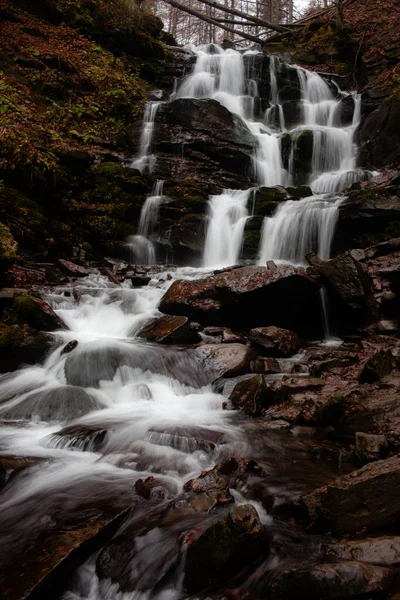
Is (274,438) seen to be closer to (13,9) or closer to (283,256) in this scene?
(283,256)

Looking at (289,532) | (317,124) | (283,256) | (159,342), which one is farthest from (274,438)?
(317,124)

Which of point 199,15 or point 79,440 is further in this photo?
point 199,15

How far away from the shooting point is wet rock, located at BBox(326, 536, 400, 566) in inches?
90.0

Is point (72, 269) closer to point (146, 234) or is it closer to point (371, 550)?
point (146, 234)

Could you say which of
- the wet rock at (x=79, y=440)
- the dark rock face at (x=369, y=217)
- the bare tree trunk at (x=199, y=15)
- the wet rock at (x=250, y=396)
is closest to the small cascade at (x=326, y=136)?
the dark rock face at (x=369, y=217)

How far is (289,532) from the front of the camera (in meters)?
2.81

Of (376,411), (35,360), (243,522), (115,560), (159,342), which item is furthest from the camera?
(159,342)

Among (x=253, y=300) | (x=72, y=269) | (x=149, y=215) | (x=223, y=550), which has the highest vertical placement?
(x=149, y=215)

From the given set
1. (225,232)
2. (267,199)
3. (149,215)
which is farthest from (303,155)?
(149,215)

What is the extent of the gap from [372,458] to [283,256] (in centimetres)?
903

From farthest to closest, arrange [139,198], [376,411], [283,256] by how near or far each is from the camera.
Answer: [139,198] < [283,256] < [376,411]

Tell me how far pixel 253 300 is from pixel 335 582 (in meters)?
6.25

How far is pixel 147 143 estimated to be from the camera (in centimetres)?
1582

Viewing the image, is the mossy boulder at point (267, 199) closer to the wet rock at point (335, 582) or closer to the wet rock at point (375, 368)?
the wet rock at point (375, 368)
